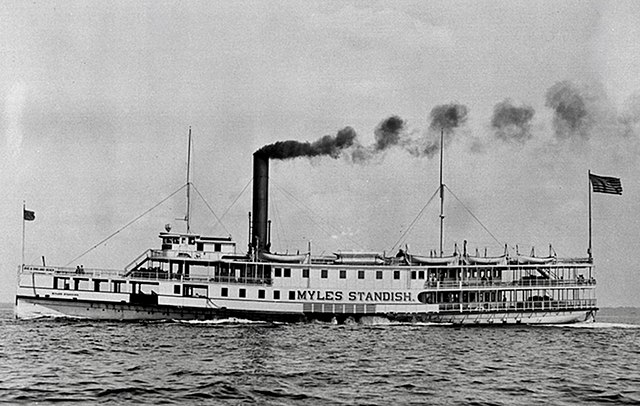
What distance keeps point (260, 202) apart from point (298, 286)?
5697mm

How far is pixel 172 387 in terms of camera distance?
22.1 metres

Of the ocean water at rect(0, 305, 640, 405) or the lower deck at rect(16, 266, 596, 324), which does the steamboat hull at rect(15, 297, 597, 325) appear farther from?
the ocean water at rect(0, 305, 640, 405)

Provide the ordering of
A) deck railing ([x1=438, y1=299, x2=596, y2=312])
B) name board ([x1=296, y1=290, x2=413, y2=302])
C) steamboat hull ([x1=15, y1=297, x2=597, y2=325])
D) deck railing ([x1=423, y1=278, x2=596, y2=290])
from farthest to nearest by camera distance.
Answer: deck railing ([x1=423, y1=278, x2=596, y2=290]) → deck railing ([x1=438, y1=299, x2=596, y2=312]) → name board ([x1=296, y1=290, x2=413, y2=302]) → steamboat hull ([x1=15, y1=297, x2=597, y2=325])

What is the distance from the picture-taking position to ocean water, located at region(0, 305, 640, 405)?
21531 mm

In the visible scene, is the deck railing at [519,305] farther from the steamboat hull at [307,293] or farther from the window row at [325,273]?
the window row at [325,273]

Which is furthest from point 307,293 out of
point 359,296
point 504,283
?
point 504,283

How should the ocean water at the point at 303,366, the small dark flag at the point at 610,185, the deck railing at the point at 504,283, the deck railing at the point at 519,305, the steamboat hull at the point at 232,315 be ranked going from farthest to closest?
1. the deck railing at the point at 504,283
2. the deck railing at the point at 519,305
3. the small dark flag at the point at 610,185
4. the steamboat hull at the point at 232,315
5. the ocean water at the point at 303,366

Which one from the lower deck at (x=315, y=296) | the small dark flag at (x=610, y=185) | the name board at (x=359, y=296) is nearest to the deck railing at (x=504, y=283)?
the lower deck at (x=315, y=296)

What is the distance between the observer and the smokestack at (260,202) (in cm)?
4762

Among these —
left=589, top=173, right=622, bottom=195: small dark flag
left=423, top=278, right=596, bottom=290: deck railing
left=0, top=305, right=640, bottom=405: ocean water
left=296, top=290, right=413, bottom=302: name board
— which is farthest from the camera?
left=423, top=278, right=596, bottom=290: deck railing

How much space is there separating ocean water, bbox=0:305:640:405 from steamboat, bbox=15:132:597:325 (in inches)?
113

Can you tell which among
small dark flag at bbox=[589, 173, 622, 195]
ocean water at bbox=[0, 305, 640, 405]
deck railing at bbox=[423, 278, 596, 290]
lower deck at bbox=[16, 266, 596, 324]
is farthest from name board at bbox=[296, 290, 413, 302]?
small dark flag at bbox=[589, 173, 622, 195]

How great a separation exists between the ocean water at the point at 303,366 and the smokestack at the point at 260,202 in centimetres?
732

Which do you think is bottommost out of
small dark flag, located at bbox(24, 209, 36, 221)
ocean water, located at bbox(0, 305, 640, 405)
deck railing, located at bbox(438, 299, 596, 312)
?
ocean water, located at bbox(0, 305, 640, 405)
